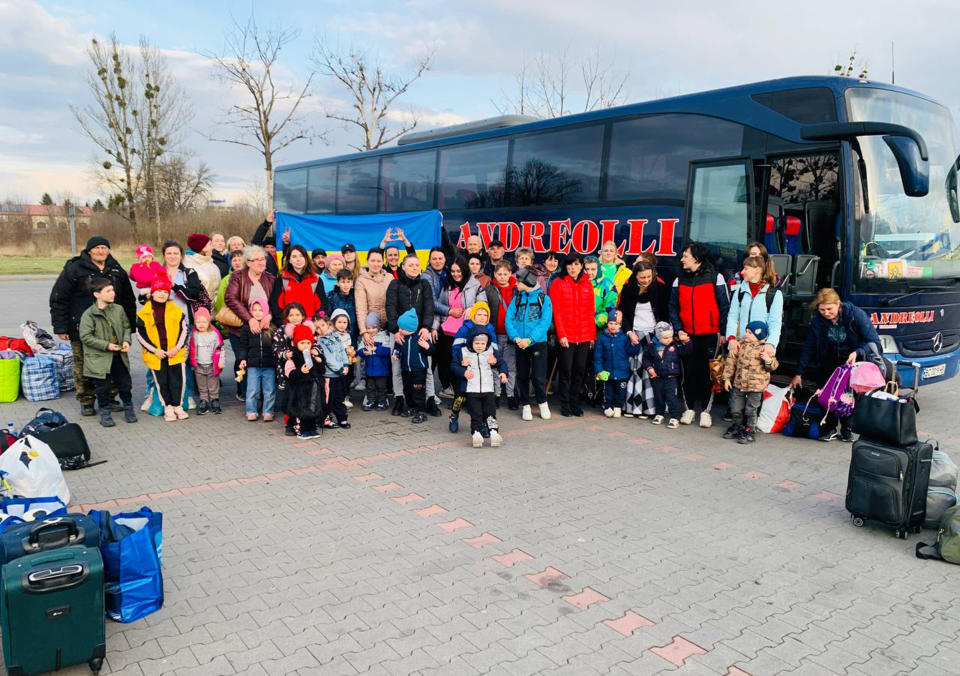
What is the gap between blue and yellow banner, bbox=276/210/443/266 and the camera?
11.0 m

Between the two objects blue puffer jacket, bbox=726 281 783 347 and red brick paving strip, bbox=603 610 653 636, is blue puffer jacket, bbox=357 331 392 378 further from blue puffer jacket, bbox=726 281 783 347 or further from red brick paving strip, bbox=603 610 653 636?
red brick paving strip, bbox=603 610 653 636

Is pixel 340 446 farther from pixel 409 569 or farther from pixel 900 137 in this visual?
pixel 900 137

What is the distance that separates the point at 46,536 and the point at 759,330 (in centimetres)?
622

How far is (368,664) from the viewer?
334 centimetres

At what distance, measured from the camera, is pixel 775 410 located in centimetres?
743

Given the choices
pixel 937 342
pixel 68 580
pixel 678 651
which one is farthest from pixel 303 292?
pixel 937 342

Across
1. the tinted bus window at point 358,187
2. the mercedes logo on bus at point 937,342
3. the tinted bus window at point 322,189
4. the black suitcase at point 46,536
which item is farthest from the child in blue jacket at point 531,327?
the tinted bus window at point 322,189

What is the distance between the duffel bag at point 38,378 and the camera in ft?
29.1

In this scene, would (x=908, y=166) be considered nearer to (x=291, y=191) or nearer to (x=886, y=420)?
(x=886, y=420)

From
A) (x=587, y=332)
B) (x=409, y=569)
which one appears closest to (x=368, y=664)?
(x=409, y=569)

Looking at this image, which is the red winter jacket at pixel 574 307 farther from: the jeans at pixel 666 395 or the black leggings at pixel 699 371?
the black leggings at pixel 699 371

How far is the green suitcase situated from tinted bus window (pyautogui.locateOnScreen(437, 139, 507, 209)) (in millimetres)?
8301

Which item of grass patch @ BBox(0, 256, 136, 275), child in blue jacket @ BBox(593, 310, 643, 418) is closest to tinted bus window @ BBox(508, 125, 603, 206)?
child in blue jacket @ BBox(593, 310, 643, 418)

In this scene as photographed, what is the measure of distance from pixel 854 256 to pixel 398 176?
788 centimetres
